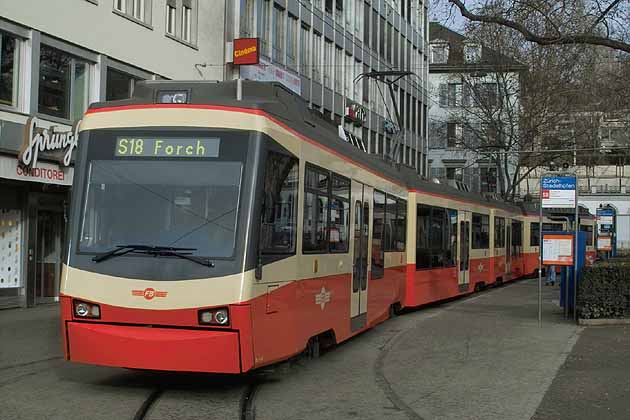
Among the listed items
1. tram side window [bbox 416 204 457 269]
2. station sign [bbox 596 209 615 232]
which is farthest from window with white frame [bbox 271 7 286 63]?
station sign [bbox 596 209 615 232]

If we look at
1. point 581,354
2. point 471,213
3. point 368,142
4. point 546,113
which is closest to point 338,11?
point 368,142

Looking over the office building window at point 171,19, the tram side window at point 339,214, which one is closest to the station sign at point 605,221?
the office building window at point 171,19

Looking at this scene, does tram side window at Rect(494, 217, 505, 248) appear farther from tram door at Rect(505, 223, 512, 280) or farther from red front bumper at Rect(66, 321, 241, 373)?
red front bumper at Rect(66, 321, 241, 373)

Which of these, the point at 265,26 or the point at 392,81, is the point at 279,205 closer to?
the point at 265,26

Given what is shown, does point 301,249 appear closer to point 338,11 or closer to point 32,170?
point 32,170

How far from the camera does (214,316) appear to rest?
7168mm

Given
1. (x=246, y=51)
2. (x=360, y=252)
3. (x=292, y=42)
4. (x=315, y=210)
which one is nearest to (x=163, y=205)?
(x=315, y=210)

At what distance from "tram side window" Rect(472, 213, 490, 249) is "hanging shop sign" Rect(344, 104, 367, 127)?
15.3m

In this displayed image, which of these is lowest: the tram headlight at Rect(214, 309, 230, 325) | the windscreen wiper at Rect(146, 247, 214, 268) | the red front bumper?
the red front bumper

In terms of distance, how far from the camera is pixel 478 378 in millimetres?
9109

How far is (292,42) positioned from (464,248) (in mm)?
14539

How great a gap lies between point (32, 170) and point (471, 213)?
11.5 m

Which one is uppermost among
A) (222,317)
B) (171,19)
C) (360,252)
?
(171,19)

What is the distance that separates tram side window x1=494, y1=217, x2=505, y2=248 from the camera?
2523 centimetres
